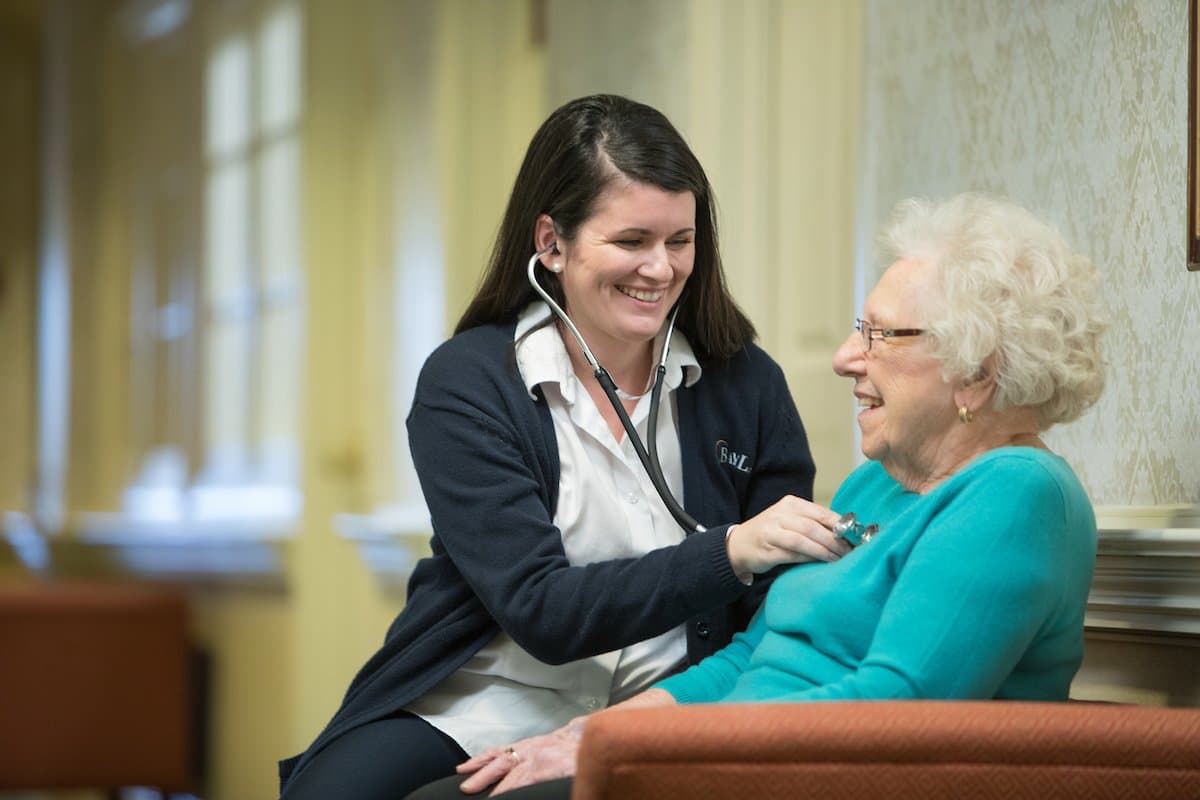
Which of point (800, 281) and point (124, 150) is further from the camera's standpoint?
point (124, 150)

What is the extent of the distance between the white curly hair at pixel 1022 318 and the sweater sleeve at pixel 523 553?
13.2 inches

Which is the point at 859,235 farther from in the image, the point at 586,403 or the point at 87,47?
the point at 87,47

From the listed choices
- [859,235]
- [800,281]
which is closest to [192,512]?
[800,281]

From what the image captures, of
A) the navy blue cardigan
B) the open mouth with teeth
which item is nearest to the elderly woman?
the navy blue cardigan

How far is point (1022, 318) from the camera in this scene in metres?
1.41

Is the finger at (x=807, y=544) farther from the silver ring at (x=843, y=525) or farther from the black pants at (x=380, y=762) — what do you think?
the black pants at (x=380, y=762)

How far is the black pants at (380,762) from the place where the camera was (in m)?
1.68

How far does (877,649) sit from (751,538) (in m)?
0.24

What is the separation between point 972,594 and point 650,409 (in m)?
0.63

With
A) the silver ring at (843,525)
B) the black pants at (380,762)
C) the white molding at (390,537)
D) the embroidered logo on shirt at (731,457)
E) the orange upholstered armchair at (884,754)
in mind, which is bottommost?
the white molding at (390,537)

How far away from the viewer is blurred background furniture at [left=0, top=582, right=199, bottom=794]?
4.04 meters

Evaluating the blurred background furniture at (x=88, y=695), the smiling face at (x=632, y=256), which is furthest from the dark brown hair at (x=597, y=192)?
the blurred background furniture at (x=88, y=695)

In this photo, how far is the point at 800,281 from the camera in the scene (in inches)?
101

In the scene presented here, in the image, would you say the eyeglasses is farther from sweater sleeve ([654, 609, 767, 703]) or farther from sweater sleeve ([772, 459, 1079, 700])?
sweater sleeve ([654, 609, 767, 703])
